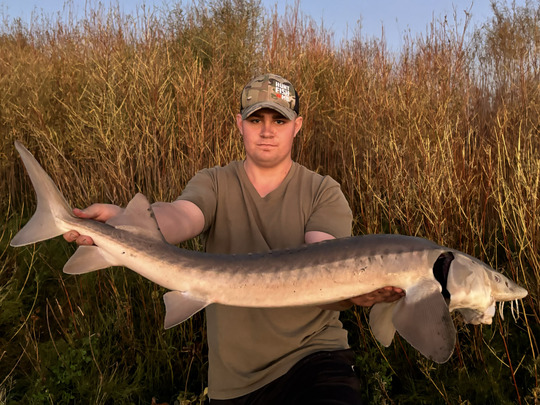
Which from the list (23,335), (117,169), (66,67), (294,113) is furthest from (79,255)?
(66,67)

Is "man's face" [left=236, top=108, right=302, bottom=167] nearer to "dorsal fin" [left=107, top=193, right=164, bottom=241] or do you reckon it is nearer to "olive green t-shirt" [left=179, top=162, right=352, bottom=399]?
"olive green t-shirt" [left=179, top=162, right=352, bottom=399]

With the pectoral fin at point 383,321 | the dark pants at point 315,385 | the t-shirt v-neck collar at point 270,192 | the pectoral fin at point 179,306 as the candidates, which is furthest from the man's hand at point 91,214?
the pectoral fin at point 383,321

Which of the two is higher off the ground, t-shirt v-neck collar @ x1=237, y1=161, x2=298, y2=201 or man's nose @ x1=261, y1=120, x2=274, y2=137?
man's nose @ x1=261, y1=120, x2=274, y2=137

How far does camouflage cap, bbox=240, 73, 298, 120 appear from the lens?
234 centimetres

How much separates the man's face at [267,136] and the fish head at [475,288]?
3.34 ft

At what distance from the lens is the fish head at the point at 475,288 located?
160cm

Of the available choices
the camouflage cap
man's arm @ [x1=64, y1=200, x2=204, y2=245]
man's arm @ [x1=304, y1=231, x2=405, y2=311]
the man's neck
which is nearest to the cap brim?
the camouflage cap

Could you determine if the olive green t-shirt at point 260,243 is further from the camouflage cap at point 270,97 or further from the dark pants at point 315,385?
the camouflage cap at point 270,97

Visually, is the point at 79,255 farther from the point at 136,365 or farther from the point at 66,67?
the point at 66,67

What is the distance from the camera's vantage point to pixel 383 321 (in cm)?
183

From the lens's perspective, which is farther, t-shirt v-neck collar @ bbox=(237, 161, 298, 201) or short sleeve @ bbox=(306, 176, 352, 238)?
t-shirt v-neck collar @ bbox=(237, 161, 298, 201)

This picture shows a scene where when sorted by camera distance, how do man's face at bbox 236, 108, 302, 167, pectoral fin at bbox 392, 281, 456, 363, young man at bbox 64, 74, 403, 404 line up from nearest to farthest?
pectoral fin at bbox 392, 281, 456, 363 → young man at bbox 64, 74, 403, 404 → man's face at bbox 236, 108, 302, 167

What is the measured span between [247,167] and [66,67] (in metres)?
4.51

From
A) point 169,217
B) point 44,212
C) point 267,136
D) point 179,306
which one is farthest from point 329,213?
point 44,212
